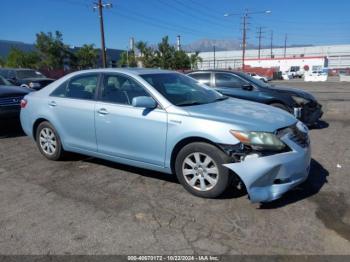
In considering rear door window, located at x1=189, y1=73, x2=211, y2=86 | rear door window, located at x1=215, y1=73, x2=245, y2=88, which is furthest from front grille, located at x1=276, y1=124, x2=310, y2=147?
rear door window, located at x1=189, y1=73, x2=211, y2=86

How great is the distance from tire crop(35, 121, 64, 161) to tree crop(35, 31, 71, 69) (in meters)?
49.4

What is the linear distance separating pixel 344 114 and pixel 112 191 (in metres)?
9.13

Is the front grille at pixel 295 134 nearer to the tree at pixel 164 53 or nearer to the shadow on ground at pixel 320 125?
the shadow on ground at pixel 320 125

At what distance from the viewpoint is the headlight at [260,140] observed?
3.82 m

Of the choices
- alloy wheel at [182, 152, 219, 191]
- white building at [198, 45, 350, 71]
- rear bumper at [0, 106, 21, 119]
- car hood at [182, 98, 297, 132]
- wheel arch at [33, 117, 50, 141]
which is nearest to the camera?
car hood at [182, 98, 297, 132]

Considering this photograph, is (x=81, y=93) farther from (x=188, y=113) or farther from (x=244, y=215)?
(x=244, y=215)

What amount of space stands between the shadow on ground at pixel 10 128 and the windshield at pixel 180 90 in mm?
4545

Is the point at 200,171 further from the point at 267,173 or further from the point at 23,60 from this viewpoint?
the point at 23,60

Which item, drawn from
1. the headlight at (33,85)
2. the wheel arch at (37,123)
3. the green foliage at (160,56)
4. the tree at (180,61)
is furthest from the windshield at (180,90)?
the tree at (180,61)

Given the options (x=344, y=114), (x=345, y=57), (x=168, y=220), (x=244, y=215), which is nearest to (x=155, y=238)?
(x=168, y=220)

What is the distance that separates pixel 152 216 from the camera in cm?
384

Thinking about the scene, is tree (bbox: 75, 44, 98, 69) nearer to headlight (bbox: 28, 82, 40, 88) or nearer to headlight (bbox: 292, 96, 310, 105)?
headlight (bbox: 28, 82, 40, 88)

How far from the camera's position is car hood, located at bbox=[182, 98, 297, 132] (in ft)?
→ 13.0

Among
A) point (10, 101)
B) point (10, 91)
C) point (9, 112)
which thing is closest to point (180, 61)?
point (10, 91)
